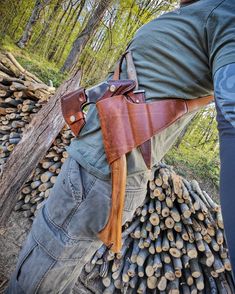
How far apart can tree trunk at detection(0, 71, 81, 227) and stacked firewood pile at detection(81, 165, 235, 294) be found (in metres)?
1.04

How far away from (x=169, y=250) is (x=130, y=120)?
6.31ft

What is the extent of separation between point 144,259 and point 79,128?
191 centimetres

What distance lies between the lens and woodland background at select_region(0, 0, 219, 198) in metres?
6.31

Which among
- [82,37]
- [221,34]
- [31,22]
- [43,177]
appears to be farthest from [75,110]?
[31,22]

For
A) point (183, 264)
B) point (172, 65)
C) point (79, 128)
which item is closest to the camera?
point (172, 65)

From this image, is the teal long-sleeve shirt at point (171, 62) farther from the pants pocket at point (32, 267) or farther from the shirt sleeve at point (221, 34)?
the pants pocket at point (32, 267)

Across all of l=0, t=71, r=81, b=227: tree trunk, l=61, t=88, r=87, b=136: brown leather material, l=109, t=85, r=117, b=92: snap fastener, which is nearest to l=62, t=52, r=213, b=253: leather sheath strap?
l=109, t=85, r=117, b=92: snap fastener

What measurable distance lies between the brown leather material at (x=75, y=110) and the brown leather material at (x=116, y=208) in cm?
27

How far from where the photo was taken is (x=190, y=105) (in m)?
1.17

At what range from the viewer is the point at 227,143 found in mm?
660

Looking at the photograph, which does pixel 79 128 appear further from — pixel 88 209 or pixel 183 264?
pixel 183 264

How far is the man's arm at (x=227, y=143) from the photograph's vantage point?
614 millimetres

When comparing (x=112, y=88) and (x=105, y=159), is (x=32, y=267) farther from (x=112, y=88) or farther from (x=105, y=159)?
(x=112, y=88)

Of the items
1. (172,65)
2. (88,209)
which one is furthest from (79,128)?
(172,65)
